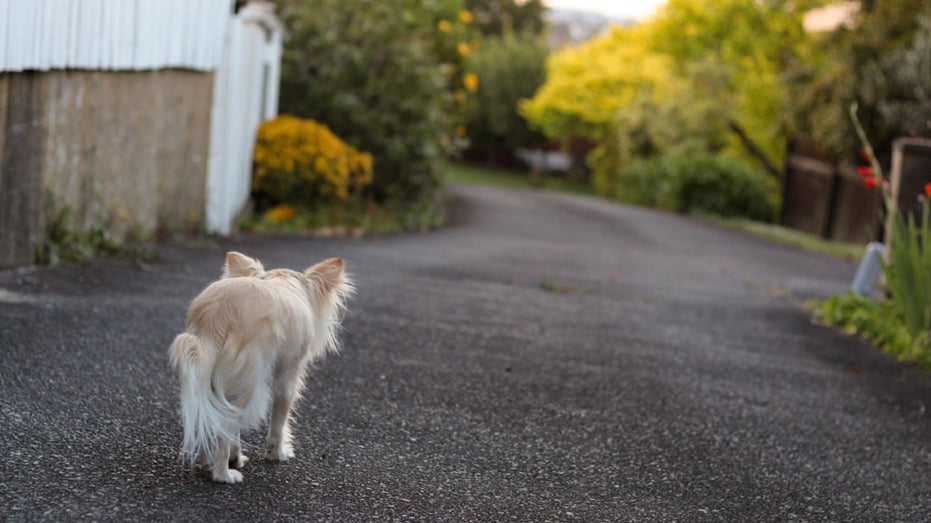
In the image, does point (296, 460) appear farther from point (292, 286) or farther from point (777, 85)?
point (777, 85)

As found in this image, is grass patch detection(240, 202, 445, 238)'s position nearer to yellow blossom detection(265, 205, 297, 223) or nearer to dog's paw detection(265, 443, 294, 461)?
yellow blossom detection(265, 205, 297, 223)

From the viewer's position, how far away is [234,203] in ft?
43.3

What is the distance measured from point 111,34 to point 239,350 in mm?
5388

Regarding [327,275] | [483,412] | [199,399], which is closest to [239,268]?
[327,275]

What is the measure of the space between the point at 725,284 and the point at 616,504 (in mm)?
9165

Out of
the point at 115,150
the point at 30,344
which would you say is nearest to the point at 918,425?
the point at 30,344

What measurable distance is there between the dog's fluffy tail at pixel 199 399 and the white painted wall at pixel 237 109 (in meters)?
8.16

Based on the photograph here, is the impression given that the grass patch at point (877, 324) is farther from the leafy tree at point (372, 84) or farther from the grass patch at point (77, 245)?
the leafy tree at point (372, 84)

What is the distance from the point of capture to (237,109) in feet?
42.6

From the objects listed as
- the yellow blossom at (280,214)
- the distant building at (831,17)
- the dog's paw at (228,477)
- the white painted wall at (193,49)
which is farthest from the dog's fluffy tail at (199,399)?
the distant building at (831,17)

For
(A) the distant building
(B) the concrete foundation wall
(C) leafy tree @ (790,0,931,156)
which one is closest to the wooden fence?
(C) leafy tree @ (790,0,931,156)

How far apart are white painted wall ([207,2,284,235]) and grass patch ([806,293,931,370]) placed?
624 cm

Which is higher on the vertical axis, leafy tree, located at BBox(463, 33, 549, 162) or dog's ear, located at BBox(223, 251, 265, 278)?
leafy tree, located at BBox(463, 33, 549, 162)

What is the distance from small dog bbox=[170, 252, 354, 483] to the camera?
3.93 m
